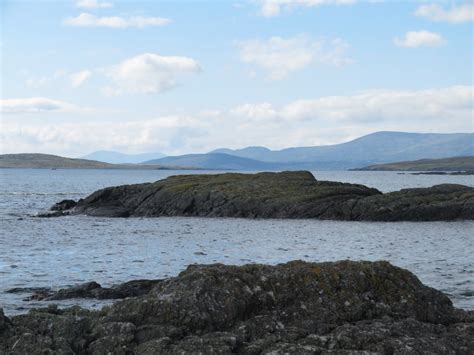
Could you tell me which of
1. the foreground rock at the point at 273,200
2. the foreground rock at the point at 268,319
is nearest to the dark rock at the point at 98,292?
the foreground rock at the point at 268,319

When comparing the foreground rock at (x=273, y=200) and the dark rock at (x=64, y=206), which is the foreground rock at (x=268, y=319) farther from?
the dark rock at (x=64, y=206)

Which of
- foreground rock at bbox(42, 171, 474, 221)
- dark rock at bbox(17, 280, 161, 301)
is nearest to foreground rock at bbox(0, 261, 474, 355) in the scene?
dark rock at bbox(17, 280, 161, 301)

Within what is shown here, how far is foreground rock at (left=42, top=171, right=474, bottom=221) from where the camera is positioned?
63938 millimetres

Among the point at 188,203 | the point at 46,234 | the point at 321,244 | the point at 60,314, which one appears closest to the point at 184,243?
the point at 321,244

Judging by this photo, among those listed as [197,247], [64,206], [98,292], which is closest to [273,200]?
[197,247]

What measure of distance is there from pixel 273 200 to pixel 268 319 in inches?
2251

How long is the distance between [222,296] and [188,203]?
60178 millimetres

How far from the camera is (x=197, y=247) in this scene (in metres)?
42.9

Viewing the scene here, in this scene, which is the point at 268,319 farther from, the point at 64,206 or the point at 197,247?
the point at 64,206

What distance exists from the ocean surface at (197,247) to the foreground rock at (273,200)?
11.9ft

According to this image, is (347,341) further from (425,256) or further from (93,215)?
(93,215)

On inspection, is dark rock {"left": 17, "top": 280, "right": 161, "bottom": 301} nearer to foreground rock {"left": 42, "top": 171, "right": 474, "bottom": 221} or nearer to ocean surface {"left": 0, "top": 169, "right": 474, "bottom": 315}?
ocean surface {"left": 0, "top": 169, "right": 474, "bottom": 315}

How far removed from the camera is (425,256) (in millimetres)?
37750

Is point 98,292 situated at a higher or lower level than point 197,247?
higher
